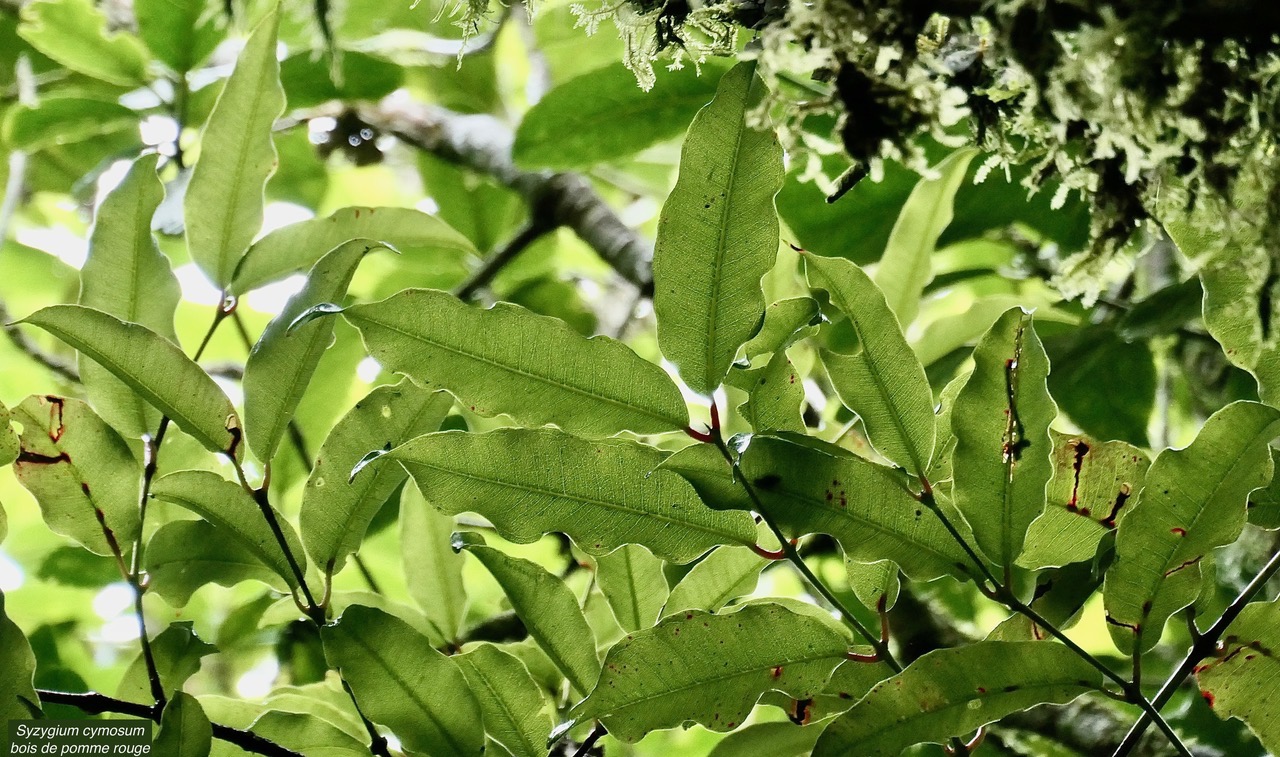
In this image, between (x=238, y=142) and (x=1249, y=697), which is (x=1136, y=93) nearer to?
(x=1249, y=697)

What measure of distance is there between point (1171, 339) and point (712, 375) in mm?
1007

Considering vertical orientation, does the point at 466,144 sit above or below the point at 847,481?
above

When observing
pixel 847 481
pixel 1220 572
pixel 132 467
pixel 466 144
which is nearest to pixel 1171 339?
pixel 1220 572

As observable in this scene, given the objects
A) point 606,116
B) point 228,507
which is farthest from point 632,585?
point 606,116

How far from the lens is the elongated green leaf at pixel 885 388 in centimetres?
53

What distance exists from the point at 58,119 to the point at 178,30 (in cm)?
25

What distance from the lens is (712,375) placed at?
53 centimetres

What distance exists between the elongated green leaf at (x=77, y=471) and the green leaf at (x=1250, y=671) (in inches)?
27.0

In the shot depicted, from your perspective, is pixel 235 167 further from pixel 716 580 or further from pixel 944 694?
pixel 944 694

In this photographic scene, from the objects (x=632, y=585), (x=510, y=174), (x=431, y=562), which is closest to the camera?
(x=632, y=585)

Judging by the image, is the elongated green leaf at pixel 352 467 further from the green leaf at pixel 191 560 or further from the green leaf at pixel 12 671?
Answer: the green leaf at pixel 12 671

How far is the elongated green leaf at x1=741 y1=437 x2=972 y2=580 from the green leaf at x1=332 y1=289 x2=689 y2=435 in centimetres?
7

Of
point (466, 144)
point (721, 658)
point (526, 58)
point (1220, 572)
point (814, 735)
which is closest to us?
point (721, 658)

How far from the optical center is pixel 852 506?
518 millimetres
